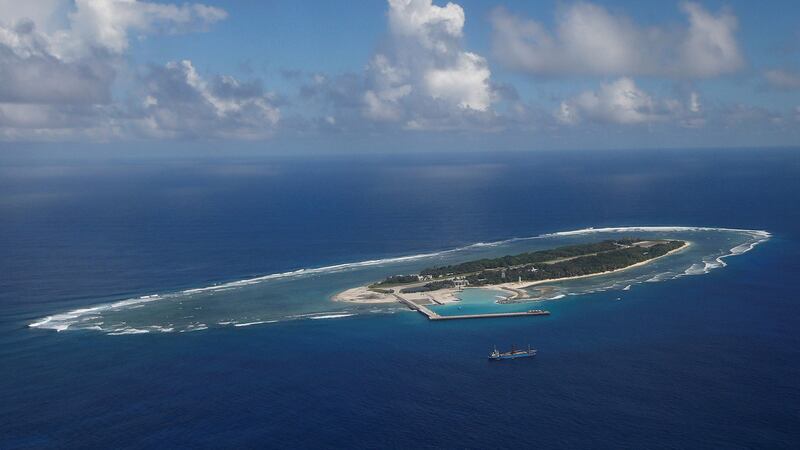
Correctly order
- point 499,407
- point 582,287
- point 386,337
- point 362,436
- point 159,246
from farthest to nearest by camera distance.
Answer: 1. point 159,246
2. point 582,287
3. point 386,337
4. point 499,407
5. point 362,436

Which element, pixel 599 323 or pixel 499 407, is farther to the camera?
pixel 599 323

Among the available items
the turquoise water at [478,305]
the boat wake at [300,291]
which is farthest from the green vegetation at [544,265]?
the turquoise water at [478,305]

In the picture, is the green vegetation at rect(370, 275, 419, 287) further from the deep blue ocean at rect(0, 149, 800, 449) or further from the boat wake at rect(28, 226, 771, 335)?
the deep blue ocean at rect(0, 149, 800, 449)

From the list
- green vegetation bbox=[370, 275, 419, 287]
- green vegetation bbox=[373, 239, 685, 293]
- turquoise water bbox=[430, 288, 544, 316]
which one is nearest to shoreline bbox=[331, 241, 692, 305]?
turquoise water bbox=[430, 288, 544, 316]

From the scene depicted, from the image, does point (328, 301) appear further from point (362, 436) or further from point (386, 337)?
point (362, 436)

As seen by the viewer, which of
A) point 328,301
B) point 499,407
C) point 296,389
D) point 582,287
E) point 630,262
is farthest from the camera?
point 630,262

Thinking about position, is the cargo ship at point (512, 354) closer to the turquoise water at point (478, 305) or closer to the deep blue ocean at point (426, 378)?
the deep blue ocean at point (426, 378)

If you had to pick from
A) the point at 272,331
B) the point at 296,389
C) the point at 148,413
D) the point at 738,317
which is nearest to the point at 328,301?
the point at 272,331
